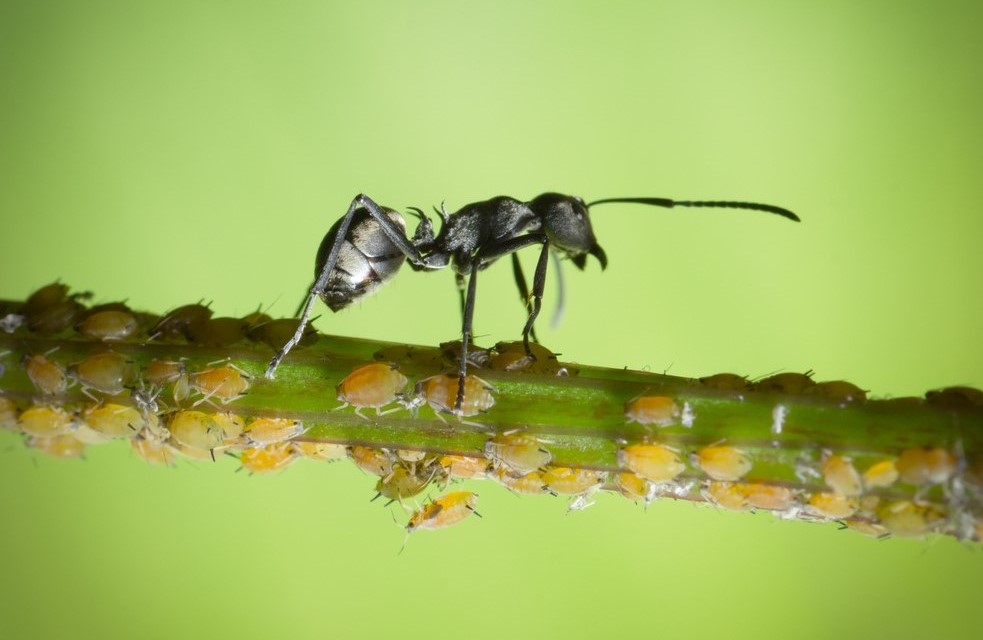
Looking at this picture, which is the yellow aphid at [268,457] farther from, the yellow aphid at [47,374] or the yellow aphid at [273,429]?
the yellow aphid at [47,374]

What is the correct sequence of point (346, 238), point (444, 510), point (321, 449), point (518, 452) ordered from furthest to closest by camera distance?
point (346, 238) < point (444, 510) < point (321, 449) < point (518, 452)

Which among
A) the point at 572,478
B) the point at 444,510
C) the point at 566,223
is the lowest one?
the point at 444,510

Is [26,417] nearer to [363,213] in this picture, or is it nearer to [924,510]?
[363,213]

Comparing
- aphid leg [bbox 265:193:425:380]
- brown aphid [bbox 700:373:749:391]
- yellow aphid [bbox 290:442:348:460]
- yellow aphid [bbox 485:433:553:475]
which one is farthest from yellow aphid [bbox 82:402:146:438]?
brown aphid [bbox 700:373:749:391]

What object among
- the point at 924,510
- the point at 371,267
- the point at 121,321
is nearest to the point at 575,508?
the point at 924,510

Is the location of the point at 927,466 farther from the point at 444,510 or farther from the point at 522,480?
the point at 444,510

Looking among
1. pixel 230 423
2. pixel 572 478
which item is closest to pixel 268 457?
pixel 230 423
